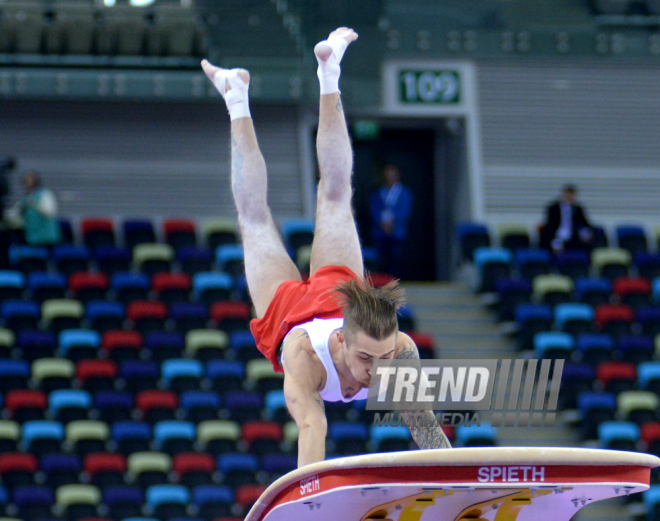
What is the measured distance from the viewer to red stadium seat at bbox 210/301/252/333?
8.55m

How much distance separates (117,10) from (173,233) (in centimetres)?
291

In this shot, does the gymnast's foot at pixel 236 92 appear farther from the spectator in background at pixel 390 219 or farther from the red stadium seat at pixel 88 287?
the spectator in background at pixel 390 219

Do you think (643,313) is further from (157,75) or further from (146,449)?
(157,75)

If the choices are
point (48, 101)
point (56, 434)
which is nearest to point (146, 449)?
point (56, 434)

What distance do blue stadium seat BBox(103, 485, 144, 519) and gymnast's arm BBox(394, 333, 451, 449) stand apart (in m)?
4.28

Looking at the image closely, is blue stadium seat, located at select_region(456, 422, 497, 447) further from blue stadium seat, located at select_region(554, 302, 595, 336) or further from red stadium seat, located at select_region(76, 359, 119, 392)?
red stadium seat, located at select_region(76, 359, 119, 392)

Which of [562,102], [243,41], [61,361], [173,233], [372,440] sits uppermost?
[243,41]

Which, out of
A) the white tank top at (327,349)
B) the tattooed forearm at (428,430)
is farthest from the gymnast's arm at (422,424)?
the white tank top at (327,349)

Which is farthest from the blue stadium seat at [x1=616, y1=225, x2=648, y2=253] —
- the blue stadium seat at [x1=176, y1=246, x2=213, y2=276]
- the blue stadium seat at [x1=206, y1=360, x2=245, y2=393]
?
the blue stadium seat at [x1=206, y1=360, x2=245, y2=393]

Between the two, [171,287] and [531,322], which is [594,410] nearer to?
[531,322]

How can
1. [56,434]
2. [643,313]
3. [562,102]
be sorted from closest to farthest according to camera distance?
1. [56,434]
2. [643,313]
3. [562,102]

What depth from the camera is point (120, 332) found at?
8.30 metres

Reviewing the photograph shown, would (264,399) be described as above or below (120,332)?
below

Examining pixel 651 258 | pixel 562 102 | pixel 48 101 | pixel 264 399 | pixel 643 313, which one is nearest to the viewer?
pixel 264 399
